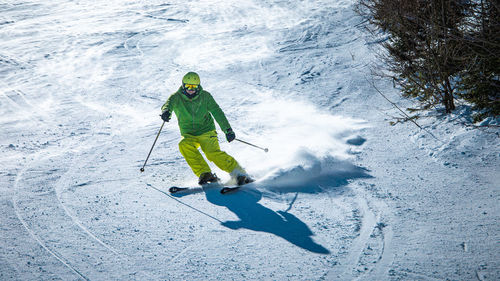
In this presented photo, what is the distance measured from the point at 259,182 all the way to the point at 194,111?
1.46 meters

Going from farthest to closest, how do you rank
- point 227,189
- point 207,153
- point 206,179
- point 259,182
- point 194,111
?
point 194,111 → point 207,153 → point 206,179 → point 259,182 → point 227,189

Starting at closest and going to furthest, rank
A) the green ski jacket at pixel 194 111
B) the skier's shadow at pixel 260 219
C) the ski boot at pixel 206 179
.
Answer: the skier's shadow at pixel 260 219 < the ski boot at pixel 206 179 < the green ski jacket at pixel 194 111

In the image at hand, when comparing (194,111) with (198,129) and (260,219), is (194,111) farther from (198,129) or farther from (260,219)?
(260,219)

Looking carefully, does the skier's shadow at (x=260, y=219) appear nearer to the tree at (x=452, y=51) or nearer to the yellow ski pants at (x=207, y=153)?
the yellow ski pants at (x=207, y=153)

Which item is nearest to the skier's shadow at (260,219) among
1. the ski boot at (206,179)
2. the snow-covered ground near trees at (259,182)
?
the snow-covered ground near trees at (259,182)

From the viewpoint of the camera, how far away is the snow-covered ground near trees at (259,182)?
373cm

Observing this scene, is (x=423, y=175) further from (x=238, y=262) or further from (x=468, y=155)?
(x=238, y=262)

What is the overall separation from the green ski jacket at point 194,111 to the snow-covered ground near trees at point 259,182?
2.44 feet

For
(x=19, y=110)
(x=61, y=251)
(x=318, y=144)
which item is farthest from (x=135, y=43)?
(x=61, y=251)

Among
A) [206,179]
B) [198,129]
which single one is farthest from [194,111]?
[206,179]

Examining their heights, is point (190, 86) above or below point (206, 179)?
above

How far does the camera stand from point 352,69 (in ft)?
32.5

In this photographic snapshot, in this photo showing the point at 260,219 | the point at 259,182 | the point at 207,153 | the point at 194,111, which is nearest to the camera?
the point at 260,219

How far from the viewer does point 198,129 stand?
5809 mm
